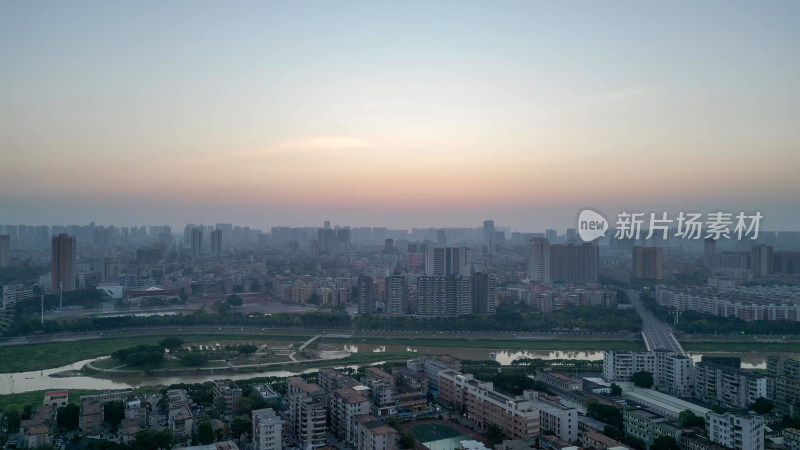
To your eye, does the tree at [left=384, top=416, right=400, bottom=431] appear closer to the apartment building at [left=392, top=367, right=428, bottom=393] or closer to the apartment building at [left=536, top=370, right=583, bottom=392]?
the apartment building at [left=392, top=367, right=428, bottom=393]

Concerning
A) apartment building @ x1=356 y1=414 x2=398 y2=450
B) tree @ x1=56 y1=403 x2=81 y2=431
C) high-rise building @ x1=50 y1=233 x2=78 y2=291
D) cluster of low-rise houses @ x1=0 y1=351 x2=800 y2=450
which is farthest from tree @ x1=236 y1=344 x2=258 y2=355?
high-rise building @ x1=50 y1=233 x2=78 y2=291

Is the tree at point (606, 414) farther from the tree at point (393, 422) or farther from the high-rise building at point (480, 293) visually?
the high-rise building at point (480, 293)

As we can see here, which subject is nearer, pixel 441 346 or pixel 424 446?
pixel 424 446

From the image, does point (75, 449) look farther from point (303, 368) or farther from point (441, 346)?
point (441, 346)

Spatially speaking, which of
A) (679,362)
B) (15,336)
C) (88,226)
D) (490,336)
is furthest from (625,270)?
(88,226)

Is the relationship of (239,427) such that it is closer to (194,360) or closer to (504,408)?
(504,408)

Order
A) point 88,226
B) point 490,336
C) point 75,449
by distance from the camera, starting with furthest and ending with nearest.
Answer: point 88,226 < point 490,336 < point 75,449

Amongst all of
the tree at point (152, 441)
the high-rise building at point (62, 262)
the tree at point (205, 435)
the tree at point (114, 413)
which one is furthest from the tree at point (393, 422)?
the high-rise building at point (62, 262)
